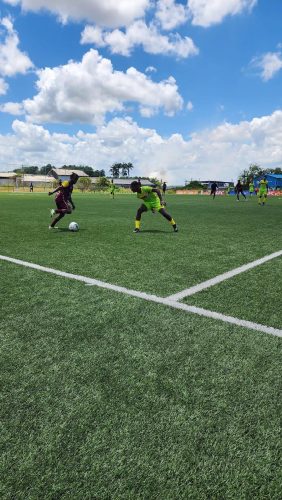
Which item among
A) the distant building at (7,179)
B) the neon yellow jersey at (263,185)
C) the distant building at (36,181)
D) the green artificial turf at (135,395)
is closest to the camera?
the green artificial turf at (135,395)

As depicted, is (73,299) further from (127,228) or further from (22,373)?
(127,228)

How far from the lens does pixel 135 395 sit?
2326 millimetres

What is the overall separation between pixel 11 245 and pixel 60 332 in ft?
17.1

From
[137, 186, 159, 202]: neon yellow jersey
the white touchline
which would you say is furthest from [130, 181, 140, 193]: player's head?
the white touchline

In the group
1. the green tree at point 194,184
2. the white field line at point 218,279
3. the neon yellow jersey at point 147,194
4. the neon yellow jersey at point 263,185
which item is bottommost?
the white field line at point 218,279

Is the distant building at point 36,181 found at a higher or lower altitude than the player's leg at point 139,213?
higher

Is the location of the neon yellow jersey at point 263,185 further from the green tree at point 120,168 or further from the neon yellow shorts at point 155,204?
the green tree at point 120,168

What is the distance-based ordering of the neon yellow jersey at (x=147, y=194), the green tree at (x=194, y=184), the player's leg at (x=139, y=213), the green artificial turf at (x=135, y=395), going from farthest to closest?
1. the green tree at (x=194, y=184)
2. the player's leg at (x=139, y=213)
3. the neon yellow jersey at (x=147, y=194)
4. the green artificial turf at (x=135, y=395)

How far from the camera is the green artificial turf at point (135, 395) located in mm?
1711

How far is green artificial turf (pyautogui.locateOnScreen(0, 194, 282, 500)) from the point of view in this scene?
1711mm

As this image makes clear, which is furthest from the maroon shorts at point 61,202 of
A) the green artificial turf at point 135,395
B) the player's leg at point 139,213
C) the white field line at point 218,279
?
the white field line at point 218,279

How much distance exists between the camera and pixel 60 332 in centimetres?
329

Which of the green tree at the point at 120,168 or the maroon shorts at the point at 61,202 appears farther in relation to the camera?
the green tree at the point at 120,168

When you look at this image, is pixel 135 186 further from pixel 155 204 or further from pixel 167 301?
pixel 167 301
